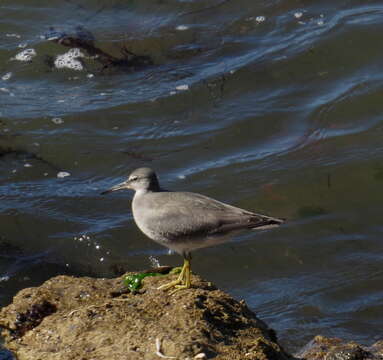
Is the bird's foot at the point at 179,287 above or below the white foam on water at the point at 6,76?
above

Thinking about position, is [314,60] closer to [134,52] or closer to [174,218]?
[134,52]

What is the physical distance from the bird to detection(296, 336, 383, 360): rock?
0.82 metres

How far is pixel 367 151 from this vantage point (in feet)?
28.6

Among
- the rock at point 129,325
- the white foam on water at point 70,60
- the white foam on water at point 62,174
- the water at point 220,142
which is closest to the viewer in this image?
the rock at point 129,325

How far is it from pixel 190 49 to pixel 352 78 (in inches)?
91.1

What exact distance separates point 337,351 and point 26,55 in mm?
7504

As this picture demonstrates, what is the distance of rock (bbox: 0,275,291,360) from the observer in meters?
3.82

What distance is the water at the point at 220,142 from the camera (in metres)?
6.97

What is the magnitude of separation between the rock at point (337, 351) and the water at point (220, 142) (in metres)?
0.76

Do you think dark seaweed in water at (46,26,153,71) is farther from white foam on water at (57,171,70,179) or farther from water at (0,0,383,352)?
white foam on water at (57,171,70,179)

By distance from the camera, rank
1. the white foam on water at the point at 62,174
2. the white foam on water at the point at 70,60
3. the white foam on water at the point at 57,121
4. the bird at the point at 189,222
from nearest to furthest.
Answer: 1. the bird at the point at 189,222
2. the white foam on water at the point at 62,174
3. the white foam on water at the point at 57,121
4. the white foam on water at the point at 70,60

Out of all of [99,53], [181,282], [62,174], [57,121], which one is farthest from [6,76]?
[181,282]

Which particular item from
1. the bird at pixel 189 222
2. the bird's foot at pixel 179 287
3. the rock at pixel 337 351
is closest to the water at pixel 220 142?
the rock at pixel 337 351

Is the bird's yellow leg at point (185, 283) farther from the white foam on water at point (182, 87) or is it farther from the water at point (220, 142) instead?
the white foam on water at point (182, 87)
